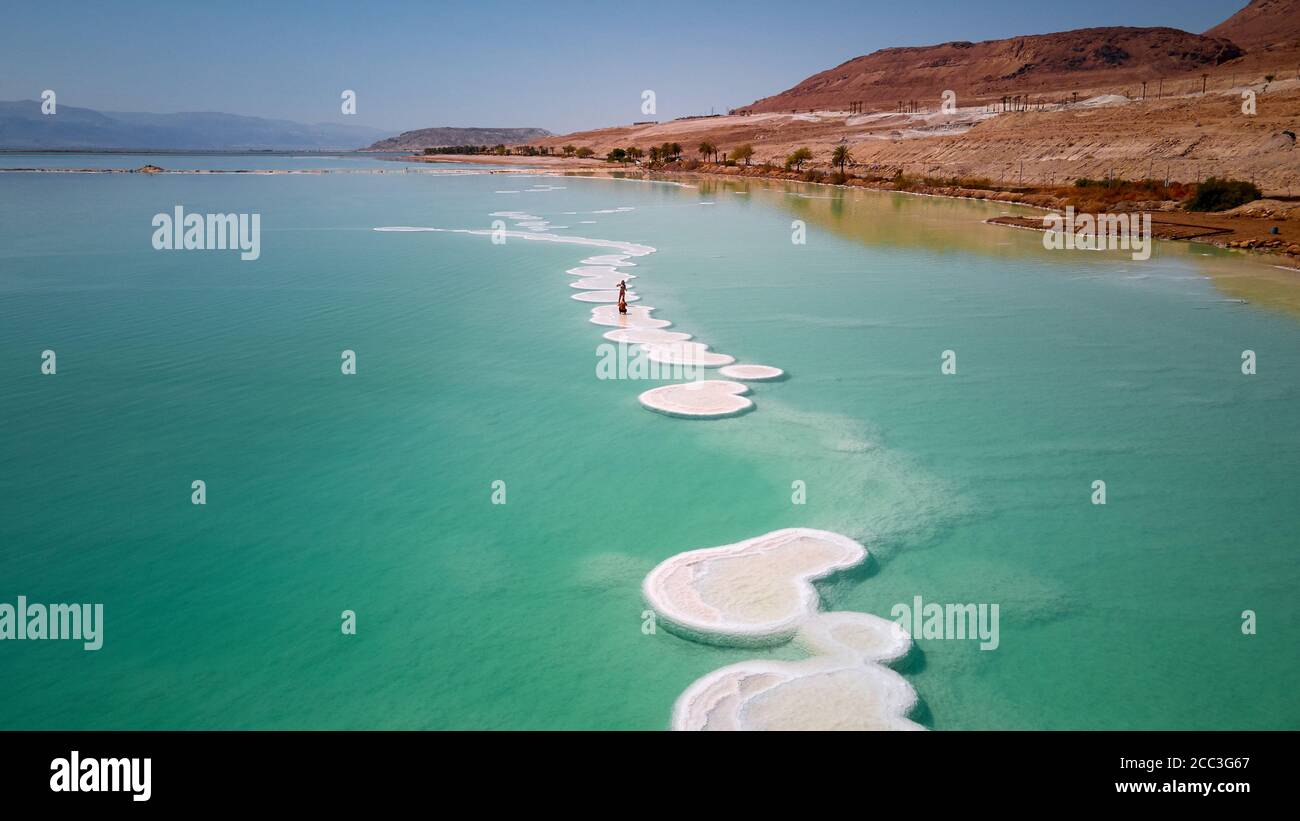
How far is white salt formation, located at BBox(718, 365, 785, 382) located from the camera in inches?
593

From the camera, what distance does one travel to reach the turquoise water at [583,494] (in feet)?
23.5

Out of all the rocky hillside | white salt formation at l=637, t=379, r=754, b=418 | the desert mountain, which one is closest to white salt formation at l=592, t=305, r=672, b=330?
white salt formation at l=637, t=379, r=754, b=418

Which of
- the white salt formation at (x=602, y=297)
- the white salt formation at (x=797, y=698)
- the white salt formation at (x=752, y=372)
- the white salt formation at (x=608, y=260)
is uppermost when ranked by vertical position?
the white salt formation at (x=608, y=260)

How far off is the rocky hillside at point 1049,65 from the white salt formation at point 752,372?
125 m

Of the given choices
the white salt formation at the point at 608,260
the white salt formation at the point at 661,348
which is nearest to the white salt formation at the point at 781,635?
the white salt formation at the point at 661,348

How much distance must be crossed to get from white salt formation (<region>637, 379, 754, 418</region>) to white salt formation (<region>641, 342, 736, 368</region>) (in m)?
1.22

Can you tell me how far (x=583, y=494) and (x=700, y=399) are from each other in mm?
3739

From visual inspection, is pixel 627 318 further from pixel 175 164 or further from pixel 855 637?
pixel 175 164

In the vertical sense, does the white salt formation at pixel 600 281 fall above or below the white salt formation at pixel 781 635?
above

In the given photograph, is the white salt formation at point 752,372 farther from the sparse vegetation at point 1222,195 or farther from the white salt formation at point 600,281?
the sparse vegetation at point 1222,195
